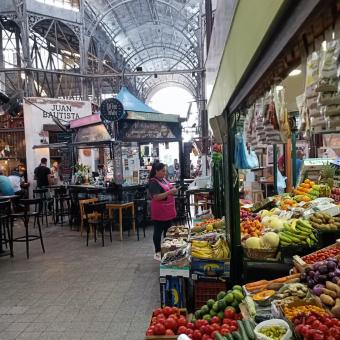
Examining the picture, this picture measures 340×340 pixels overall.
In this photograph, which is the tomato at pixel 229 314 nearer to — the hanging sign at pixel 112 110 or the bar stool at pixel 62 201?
the hanging sign at pixel 112 110

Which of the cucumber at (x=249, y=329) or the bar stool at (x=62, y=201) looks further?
the bar stool at (x=62, y=201)

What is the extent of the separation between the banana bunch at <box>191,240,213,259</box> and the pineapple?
10.3 ft

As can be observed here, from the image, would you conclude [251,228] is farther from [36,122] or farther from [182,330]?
[36,122]

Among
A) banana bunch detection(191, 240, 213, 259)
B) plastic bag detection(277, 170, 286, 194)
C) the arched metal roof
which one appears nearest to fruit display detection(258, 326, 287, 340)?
banana bunch detection(191, 240, 213, 259)

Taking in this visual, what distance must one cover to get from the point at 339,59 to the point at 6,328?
4565 mm

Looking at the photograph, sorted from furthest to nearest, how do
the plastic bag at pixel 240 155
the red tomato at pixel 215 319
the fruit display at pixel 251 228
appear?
the fruit display at pixel 251 228
the plastic bag at pixel 240 155
the red tomato at pixel 215 319

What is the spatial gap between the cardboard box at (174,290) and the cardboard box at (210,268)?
268mm

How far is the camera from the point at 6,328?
14.9ft

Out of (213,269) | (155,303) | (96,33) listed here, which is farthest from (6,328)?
(96,33)

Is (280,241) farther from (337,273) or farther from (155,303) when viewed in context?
(155,303)

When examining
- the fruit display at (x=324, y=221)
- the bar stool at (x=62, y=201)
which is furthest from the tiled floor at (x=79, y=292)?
the bar stool at (x=62, y=201)

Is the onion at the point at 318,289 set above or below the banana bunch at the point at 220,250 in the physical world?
above

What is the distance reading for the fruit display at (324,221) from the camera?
436 centimetres

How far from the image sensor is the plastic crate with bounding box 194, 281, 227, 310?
4.41m
